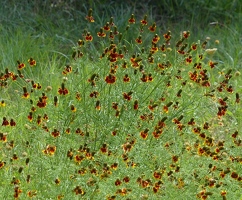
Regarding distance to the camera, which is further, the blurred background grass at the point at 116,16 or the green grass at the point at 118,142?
the blurred background grass at the point at 116,16

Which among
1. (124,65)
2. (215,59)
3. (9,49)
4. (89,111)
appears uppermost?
(124,65)

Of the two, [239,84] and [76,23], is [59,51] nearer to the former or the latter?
[76,23]

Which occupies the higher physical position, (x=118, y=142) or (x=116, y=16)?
(x=118, y=142)

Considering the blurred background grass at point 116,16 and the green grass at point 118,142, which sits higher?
the green grass at point 118,142

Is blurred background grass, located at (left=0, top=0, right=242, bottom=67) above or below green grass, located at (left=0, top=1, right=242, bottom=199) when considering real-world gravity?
below

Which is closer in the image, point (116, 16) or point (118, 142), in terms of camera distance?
point (118, 142)

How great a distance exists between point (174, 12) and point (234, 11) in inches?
21.8

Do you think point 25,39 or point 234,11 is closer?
point 25,39

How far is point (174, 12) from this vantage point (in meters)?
6.84

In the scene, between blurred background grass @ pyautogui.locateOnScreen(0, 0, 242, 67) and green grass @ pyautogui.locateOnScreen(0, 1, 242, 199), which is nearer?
green grass @ pyautogui.locateOnScreen(0, 1, 242, 199)

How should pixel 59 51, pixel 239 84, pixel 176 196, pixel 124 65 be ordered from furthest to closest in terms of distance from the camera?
pixel 59 51, pixel 239 84, pixel 124 65, pixel 176 196

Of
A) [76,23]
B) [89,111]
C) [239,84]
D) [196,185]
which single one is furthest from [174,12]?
[196,185]

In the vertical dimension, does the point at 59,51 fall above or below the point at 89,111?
below

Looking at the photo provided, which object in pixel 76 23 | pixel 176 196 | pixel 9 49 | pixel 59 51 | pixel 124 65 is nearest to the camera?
pixel 176 196
